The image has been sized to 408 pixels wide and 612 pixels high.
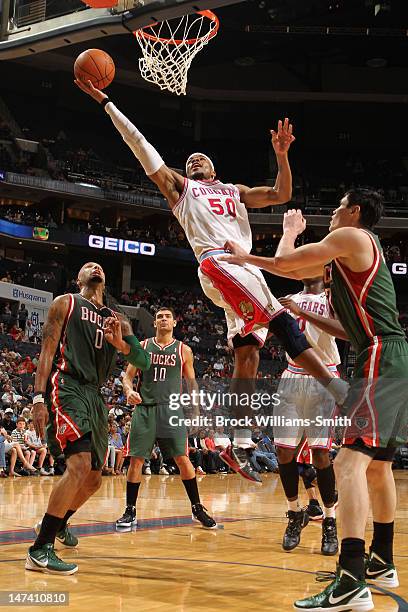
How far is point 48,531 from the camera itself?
16.7 feet

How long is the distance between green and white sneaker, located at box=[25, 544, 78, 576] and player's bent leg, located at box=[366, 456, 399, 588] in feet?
6.63

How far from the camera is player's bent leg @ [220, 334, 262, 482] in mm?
5371

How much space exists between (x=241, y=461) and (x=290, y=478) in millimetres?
1559

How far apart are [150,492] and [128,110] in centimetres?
2655

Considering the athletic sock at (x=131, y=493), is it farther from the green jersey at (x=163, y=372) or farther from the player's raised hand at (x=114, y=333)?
the player's raised hand at (x=114, y=333)

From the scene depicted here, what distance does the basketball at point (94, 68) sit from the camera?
5.81m

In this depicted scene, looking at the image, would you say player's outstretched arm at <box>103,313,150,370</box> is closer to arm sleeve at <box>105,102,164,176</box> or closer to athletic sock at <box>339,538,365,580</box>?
arm sleeve at <box>105,102,164,176</box>

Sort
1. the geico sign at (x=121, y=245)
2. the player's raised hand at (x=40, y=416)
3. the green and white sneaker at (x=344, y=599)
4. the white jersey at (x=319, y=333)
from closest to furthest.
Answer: the green and white sneaker at (x=344, y=599)
the player's raised hand at (x=40, y=416)
the white jersey at (x=319, y=333)
the geico sign at (x=121, y=245)

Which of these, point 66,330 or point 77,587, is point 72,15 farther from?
point 77,587

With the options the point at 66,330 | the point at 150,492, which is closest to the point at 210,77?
the point at 150,492

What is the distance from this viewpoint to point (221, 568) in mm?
5367

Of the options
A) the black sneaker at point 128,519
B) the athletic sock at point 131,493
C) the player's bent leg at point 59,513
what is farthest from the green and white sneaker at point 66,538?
the athletic sock at point 131,493

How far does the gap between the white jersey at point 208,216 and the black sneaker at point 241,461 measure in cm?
149

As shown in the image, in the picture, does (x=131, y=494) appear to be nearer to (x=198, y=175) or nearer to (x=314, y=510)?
(x=314, y=510)
